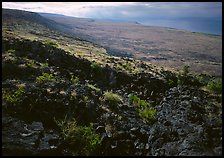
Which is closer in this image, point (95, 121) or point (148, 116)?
point (95, 121)

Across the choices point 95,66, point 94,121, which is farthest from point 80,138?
point 95,66

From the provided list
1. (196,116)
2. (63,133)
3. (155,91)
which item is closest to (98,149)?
(63,133)

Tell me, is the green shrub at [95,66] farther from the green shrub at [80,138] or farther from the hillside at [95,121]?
the green shrub at [80,138]

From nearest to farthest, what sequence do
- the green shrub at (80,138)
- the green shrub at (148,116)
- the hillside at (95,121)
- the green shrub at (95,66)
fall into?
the hillside at (95,121) → the green shrub at (80,138) → the green shrub at (148,116) → the green shrub at (95,66)

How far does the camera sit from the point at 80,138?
35.6ft

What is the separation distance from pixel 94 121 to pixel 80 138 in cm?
197

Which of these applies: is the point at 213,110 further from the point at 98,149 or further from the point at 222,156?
the point at 98,149

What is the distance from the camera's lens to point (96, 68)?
22.1 metres

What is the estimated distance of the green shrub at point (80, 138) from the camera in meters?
10.5

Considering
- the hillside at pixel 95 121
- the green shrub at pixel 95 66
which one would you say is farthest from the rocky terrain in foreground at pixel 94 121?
the green shrub at pixel 95 66

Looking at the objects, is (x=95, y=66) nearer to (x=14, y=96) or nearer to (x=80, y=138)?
(x=14, y=96)

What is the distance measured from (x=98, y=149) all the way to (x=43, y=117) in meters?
2.96

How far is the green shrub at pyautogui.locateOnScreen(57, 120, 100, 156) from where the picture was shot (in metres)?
10.5

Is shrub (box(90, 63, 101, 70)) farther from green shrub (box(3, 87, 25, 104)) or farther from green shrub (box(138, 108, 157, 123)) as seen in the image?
green shrub (box(3, 87, 25, 104))
